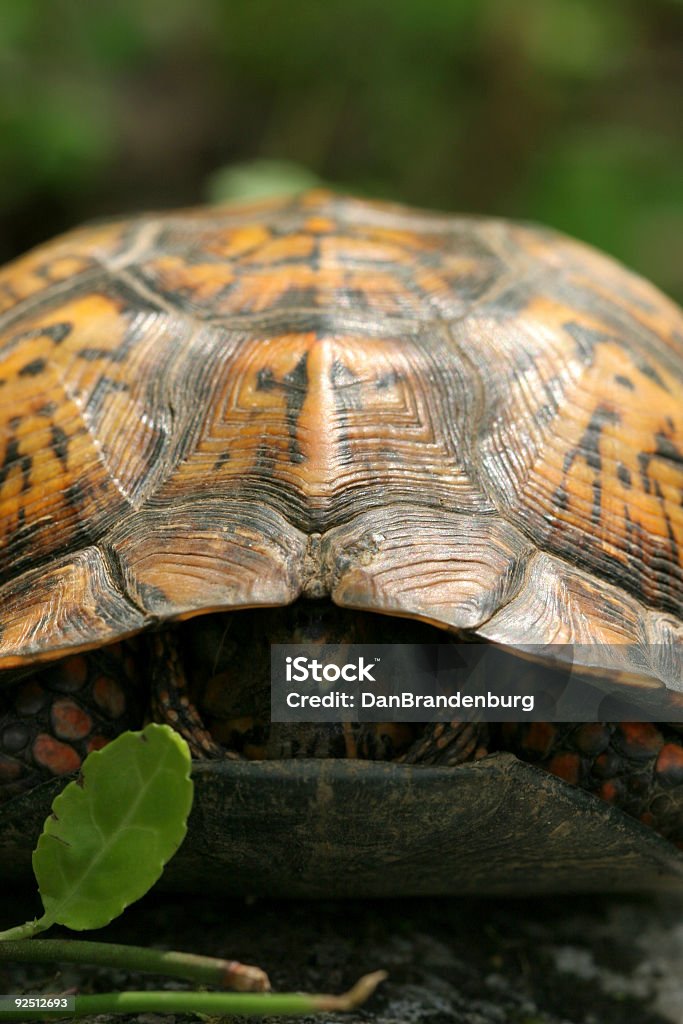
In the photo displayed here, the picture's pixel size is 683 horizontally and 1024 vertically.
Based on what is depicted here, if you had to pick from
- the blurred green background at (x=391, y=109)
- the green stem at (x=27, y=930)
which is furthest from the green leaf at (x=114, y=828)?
the blurred green background at (x=391, y=109)

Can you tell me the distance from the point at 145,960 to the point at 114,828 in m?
0.15

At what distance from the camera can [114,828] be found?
1265 millimetres

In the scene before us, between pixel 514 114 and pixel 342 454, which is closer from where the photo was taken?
pixel 342 454

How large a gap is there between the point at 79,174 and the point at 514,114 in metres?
2.03

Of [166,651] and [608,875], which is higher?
[166,651]

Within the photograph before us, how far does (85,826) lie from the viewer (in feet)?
4.18

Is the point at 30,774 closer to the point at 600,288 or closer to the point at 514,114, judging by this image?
the point at 600,288

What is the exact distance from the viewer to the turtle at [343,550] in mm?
1470

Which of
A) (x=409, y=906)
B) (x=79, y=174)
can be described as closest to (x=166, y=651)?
(x=409, y=906)

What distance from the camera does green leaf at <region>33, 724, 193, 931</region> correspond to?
4.07 feet

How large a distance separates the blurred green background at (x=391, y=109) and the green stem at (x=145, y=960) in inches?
150

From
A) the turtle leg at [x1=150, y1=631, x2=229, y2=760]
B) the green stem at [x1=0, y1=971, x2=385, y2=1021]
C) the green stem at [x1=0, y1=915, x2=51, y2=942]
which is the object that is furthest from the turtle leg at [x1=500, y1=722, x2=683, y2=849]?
the green stem at [x1=0, y1=915, x2=51, y2=942]

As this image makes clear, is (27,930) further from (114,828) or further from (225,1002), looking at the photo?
(225,1002)

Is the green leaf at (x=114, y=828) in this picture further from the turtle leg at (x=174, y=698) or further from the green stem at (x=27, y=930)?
the turtle leg at (x=174, y=698)
